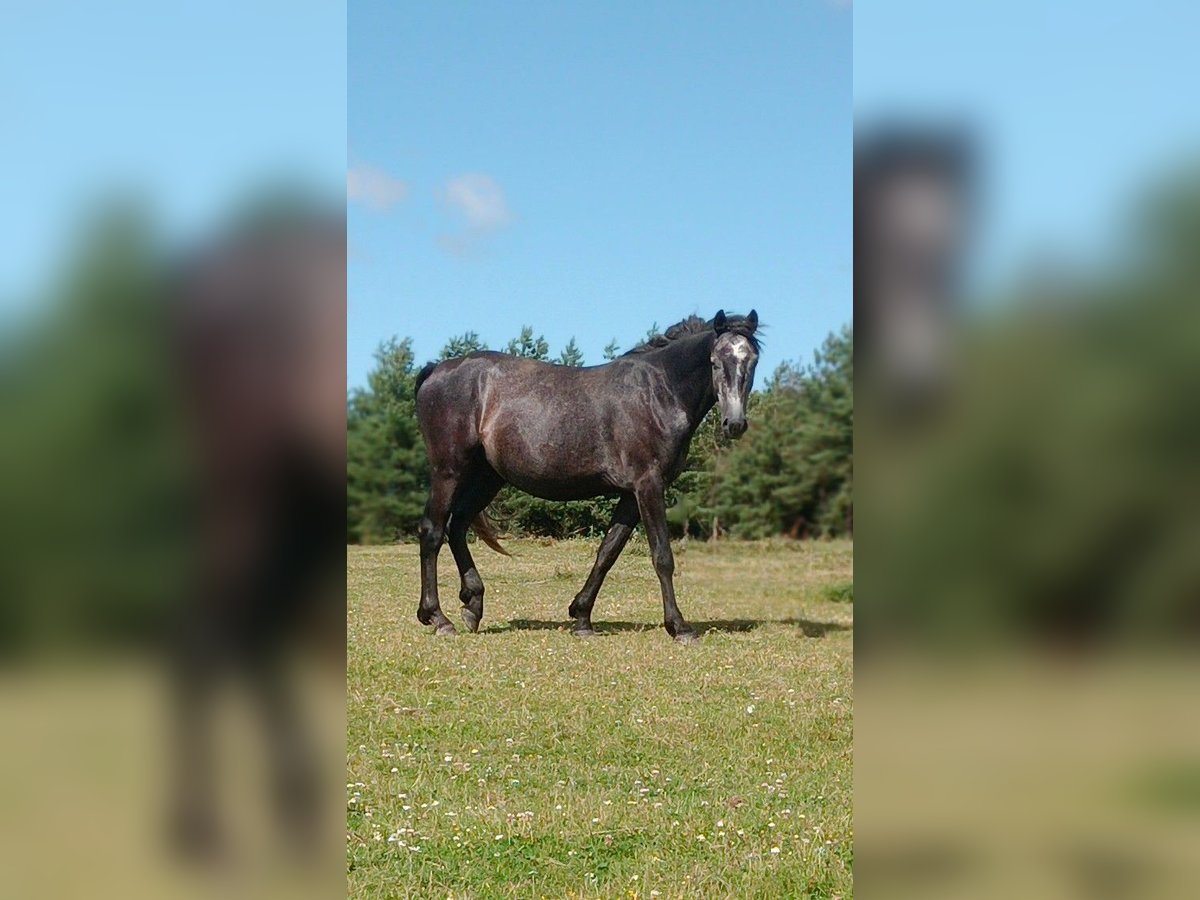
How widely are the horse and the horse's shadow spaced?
9.7 inches

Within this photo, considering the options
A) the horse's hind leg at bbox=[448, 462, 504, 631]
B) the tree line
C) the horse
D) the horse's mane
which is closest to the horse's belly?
the horse

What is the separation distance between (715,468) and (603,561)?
354cm

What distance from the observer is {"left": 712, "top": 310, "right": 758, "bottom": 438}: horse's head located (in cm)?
665

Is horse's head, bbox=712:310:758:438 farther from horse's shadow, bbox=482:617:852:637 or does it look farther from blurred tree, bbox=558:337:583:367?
blurred tree, bbox=558:337:583:367

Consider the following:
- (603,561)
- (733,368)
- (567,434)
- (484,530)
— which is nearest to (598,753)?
(733,368)

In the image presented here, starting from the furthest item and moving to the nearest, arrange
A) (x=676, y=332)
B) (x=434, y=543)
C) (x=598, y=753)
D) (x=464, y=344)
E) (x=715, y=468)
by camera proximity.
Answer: (x=715, y=468) → (x=464, y=344) → (x=676, y=332) → (x=434, y=543) → (x=598, y=753)

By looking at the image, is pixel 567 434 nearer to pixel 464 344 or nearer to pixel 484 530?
pixel 484 530

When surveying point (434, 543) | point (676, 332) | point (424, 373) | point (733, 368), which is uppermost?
point (676, 332)

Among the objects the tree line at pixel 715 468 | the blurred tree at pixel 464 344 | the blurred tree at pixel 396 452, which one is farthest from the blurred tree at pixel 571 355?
the blurred tree at pixel 396 452

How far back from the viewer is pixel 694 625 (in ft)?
25.4

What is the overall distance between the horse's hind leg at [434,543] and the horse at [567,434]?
0.03ft
